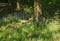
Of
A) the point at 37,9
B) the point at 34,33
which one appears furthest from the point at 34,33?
the point at 37,9

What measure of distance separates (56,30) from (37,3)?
10.8 feet

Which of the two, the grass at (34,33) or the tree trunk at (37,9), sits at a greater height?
the tree trunk at (37,9)

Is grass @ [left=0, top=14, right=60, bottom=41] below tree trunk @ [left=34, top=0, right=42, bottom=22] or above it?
below

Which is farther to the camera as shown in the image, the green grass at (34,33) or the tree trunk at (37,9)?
the tree trunk at (37,9)

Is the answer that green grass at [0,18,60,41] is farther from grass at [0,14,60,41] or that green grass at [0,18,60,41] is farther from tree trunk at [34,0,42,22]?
tree trunk at [34,0,42,22]

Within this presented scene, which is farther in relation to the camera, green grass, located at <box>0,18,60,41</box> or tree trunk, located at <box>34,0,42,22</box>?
tree trunk, located at <box>34,0,42,22</box>

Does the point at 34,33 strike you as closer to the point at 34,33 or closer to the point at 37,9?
the point at 34,33

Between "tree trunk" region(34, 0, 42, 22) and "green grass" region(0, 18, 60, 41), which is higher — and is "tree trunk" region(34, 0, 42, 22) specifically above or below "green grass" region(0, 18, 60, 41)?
above

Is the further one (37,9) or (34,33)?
(37,9)

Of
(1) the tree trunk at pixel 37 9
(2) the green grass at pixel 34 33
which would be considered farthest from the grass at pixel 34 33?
(1) the tree trunk at pixel 37 9

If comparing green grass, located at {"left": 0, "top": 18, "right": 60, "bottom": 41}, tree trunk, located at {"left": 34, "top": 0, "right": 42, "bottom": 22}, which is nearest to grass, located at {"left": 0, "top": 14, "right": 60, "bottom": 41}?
green grass, located at {"left": 0, "top": 18, "right": 60, "bottom": 41}

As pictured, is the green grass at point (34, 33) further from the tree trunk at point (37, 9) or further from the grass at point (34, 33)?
the tree trunk at point (37, 9)

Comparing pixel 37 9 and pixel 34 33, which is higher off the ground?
pixel 37 9

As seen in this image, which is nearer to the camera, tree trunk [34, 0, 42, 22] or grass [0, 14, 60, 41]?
grass [0, 14, 60, 41]
